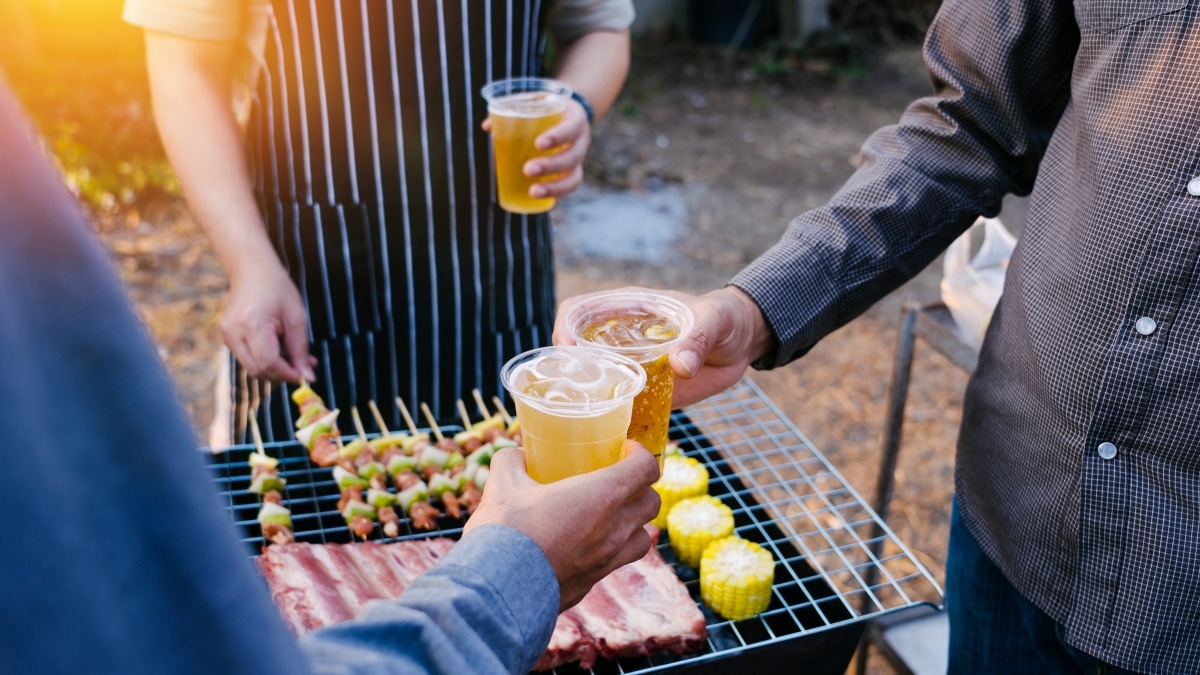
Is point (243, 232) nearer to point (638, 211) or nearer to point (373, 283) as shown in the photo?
point (373, 283)

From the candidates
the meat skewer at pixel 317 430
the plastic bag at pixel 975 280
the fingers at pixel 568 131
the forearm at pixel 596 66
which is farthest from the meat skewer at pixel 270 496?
the plastic bag at pixel 975 280

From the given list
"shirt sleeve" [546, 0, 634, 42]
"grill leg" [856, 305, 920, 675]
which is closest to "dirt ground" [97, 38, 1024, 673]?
"grill leg" [856, 305, 920, 675]

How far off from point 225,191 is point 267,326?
18.2 inches

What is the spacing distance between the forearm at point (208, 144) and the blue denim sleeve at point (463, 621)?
168cm

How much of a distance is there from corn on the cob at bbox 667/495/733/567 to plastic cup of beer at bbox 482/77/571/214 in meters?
1.04

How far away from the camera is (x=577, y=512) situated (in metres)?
1.36

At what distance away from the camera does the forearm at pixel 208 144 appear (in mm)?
2627

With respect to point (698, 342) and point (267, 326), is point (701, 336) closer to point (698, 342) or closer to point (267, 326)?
point (698, 342)

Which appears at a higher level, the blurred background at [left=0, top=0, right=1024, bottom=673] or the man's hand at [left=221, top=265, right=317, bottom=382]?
the man's hand at [left=221, top=265, right=317, bottom=382]

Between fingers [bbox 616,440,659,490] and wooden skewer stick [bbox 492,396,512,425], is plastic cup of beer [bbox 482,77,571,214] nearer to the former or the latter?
wooden skewer stick [bbox 492,396,512,425]

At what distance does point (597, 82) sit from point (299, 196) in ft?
3.52

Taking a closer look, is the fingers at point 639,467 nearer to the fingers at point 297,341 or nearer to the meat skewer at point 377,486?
the meat skewer at point 377,486

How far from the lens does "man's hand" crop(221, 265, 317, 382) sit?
2508 mm

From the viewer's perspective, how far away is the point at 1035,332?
72.4 inches
